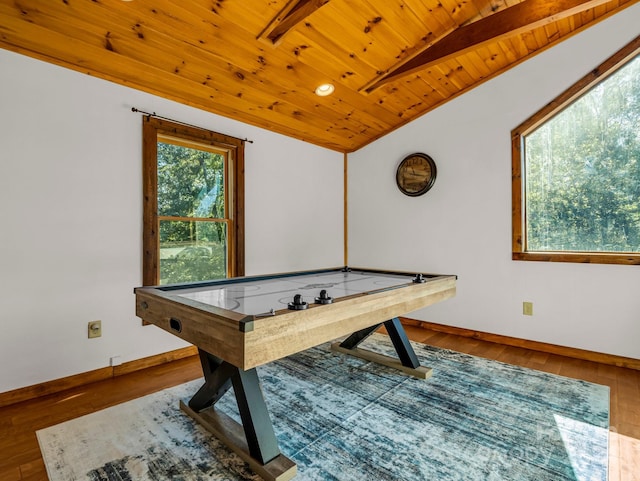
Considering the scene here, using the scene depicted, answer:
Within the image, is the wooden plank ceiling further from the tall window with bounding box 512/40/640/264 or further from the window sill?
the window sill

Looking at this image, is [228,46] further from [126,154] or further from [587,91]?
→ [587,91]

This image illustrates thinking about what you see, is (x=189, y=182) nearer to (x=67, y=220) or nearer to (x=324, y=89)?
(x=67, y=220)

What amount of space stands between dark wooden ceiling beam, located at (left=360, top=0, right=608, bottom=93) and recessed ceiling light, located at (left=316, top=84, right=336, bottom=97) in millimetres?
586

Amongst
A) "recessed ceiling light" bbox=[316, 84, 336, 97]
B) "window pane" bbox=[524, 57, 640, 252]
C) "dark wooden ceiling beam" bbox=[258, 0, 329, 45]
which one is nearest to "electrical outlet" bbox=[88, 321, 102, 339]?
"dark wooden ceiling beam" bbox=[258, 0, 329, 45]

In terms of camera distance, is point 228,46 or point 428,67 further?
point 428,67

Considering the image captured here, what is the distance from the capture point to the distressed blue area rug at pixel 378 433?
1545 mm

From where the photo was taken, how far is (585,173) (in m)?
3.05

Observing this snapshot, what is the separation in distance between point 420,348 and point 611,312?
5.32 feet

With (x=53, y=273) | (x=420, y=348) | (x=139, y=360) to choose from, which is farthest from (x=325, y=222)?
(x=53, y=273)

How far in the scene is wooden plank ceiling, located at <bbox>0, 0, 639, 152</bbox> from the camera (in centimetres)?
212

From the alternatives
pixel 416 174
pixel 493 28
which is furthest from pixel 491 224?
pixel 493 28

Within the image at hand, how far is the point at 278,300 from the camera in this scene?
5.82ft

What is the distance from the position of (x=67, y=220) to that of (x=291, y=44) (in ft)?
6.90

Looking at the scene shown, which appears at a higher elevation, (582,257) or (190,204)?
(190,204)
